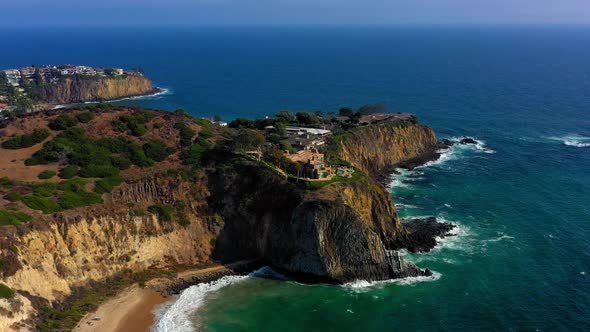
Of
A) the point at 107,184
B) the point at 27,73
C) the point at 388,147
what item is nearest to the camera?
the point at 107,184

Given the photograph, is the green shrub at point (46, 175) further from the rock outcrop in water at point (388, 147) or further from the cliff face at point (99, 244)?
the rock outcrop in water at point (388, 147)

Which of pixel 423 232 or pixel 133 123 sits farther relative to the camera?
pixel 133 123

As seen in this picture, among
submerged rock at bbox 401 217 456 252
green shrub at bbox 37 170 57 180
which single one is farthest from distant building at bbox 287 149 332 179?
green shrub at bbox 37 170 57 180

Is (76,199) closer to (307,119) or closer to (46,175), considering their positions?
(46,175)

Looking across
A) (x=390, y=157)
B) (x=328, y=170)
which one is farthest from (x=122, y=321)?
(x=390, y=157)

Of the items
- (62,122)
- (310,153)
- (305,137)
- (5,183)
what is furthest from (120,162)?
(305,137)

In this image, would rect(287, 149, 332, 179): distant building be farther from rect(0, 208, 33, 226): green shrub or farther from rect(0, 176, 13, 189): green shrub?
rect(0, 176, 13, 189): green shrub

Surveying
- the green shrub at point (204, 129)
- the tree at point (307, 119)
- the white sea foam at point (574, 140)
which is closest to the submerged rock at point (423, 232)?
the green shrub at point (204, 129)

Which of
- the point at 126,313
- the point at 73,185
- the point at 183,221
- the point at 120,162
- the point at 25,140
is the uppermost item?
the point at 25,140
